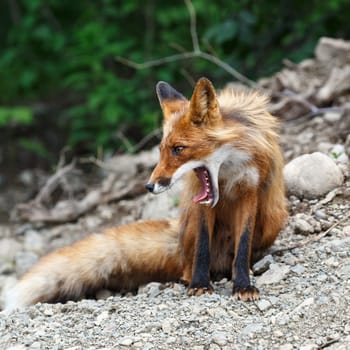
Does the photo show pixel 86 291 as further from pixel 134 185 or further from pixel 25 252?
pixel 134 185

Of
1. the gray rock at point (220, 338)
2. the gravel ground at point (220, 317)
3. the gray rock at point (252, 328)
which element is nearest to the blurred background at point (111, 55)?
the gravel ground at point (220, 317)

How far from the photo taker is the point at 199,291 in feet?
16.1

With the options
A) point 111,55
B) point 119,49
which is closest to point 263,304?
point 119,49

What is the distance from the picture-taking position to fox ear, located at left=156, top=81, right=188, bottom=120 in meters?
4.93

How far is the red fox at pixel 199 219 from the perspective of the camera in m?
4.63

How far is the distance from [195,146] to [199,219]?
61 cm

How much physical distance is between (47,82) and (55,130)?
1.02 meters

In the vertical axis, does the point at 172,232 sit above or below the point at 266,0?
below

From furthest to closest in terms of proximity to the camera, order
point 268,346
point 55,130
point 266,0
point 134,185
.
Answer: point 55,130, point 266,0, point 134,185, point 268,346

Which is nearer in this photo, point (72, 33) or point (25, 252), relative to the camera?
point (25, 252)

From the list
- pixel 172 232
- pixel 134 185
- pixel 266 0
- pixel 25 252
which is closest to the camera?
pixel 172 232

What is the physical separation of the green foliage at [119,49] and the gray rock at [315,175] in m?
3.55

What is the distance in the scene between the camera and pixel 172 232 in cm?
559

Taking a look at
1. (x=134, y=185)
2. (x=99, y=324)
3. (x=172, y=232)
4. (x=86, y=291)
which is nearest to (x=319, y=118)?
(x=134, y=185)
